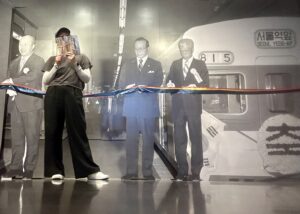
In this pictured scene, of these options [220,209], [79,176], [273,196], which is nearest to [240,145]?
[273,196]

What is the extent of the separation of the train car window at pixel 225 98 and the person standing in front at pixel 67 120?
1.36m

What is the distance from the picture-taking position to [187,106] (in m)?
2.77

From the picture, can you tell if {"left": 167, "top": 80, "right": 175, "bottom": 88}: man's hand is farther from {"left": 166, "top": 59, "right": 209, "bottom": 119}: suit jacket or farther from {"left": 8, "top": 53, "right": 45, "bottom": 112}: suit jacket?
{"left": 8, "top": 53, "right": 45, "bottom": 112}: suit jacket

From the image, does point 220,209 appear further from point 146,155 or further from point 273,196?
point 146,155

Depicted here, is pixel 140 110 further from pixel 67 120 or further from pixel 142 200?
pixel 142 200

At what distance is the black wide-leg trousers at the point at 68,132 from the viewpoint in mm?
2305

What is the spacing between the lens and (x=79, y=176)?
2.27m

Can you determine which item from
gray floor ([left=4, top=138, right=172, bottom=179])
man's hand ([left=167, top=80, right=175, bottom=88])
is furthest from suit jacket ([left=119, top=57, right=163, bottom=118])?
gray floor ([left=4, top=138, right=172, bottom=179])

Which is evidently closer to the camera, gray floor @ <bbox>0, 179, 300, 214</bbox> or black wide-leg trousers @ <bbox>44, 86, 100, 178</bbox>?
gray floor @ <bbox>0, 179, 300, 214</bbox>

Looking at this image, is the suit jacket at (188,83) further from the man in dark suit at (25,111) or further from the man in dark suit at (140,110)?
the man in dark suit at (25,111)

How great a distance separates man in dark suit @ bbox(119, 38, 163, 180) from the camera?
A: 8.75 feet

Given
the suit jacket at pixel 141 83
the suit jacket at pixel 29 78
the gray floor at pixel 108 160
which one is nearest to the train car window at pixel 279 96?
the suit jacket at pixel 141 83

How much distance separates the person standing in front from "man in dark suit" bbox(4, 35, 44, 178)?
46 centimetres

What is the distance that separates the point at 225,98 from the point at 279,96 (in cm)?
66
